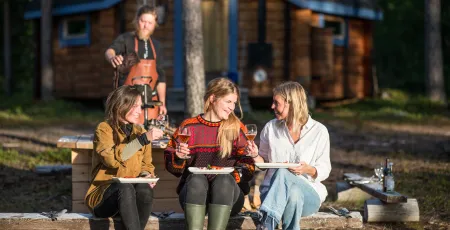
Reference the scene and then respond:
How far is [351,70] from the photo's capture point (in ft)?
65.5

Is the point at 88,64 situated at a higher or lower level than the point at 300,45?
lower

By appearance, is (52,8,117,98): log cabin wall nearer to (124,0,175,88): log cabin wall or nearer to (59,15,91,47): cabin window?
(59,15,91,47): cabin window

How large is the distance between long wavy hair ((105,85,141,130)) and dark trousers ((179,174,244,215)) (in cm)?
72

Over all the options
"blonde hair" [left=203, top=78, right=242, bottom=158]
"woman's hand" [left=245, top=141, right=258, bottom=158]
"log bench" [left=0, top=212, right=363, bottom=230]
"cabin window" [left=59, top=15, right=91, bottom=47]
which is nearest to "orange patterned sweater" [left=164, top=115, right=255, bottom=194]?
"blonde hair" [left=203, top=78, right=242, bottom=158]

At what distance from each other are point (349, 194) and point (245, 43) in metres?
9.87

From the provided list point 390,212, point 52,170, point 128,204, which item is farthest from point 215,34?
point 128,204

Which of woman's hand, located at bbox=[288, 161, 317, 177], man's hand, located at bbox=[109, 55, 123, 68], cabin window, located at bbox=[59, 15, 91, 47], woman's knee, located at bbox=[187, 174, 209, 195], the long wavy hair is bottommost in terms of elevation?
woman's knee, located at bbox=[187, 174, 209, 195]

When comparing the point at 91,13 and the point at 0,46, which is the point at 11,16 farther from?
the point at 91,13

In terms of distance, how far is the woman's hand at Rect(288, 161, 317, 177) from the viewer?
17.8ft

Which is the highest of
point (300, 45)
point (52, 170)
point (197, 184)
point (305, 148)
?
point (300, 45)

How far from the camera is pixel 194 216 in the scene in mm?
5250

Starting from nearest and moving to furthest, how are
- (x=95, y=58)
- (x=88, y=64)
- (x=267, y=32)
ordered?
(x=267, y=32)
(x=95, y=58)
(x=88, y=64)

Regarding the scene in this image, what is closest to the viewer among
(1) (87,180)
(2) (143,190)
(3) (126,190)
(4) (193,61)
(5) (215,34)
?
(3) (126,190)

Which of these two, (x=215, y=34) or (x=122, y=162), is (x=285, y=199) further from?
(x=215, y=34)
